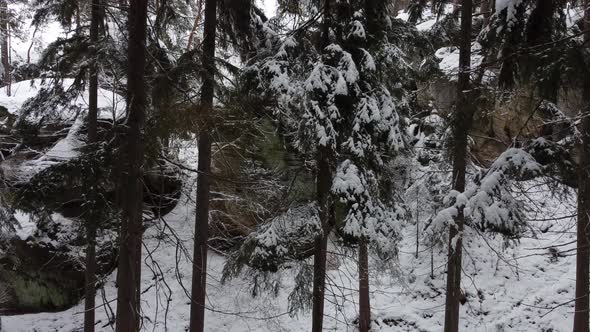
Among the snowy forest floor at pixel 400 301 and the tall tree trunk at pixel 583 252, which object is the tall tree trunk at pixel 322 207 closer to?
the tall tree trunk at pixel 583 252

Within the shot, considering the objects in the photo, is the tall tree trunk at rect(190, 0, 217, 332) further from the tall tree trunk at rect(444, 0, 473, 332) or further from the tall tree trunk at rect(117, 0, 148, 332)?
the tall tree trunk at rect(444, 0, 473, 332)

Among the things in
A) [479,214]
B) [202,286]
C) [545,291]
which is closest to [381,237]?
[479,214]

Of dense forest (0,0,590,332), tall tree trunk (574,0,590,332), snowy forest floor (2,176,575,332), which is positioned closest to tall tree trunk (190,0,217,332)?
dense forest (0,0,590,332)

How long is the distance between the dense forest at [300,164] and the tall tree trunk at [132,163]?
0.06ft

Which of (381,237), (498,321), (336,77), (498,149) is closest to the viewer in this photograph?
(336,77)

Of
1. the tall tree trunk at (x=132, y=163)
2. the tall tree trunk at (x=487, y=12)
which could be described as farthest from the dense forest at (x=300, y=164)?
the tall tree trunk at (x=487, y=12)

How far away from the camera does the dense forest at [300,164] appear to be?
4.85m

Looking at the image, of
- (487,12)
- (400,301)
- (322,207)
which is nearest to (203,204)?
(322,207)

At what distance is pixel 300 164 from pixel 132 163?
16.3ft

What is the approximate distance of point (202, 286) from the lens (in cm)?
799

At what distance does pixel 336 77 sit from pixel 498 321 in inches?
373

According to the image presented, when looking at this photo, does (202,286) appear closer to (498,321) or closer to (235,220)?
(235,220)

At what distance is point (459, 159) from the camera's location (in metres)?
8.03

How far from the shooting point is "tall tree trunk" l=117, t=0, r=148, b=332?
4.69m
